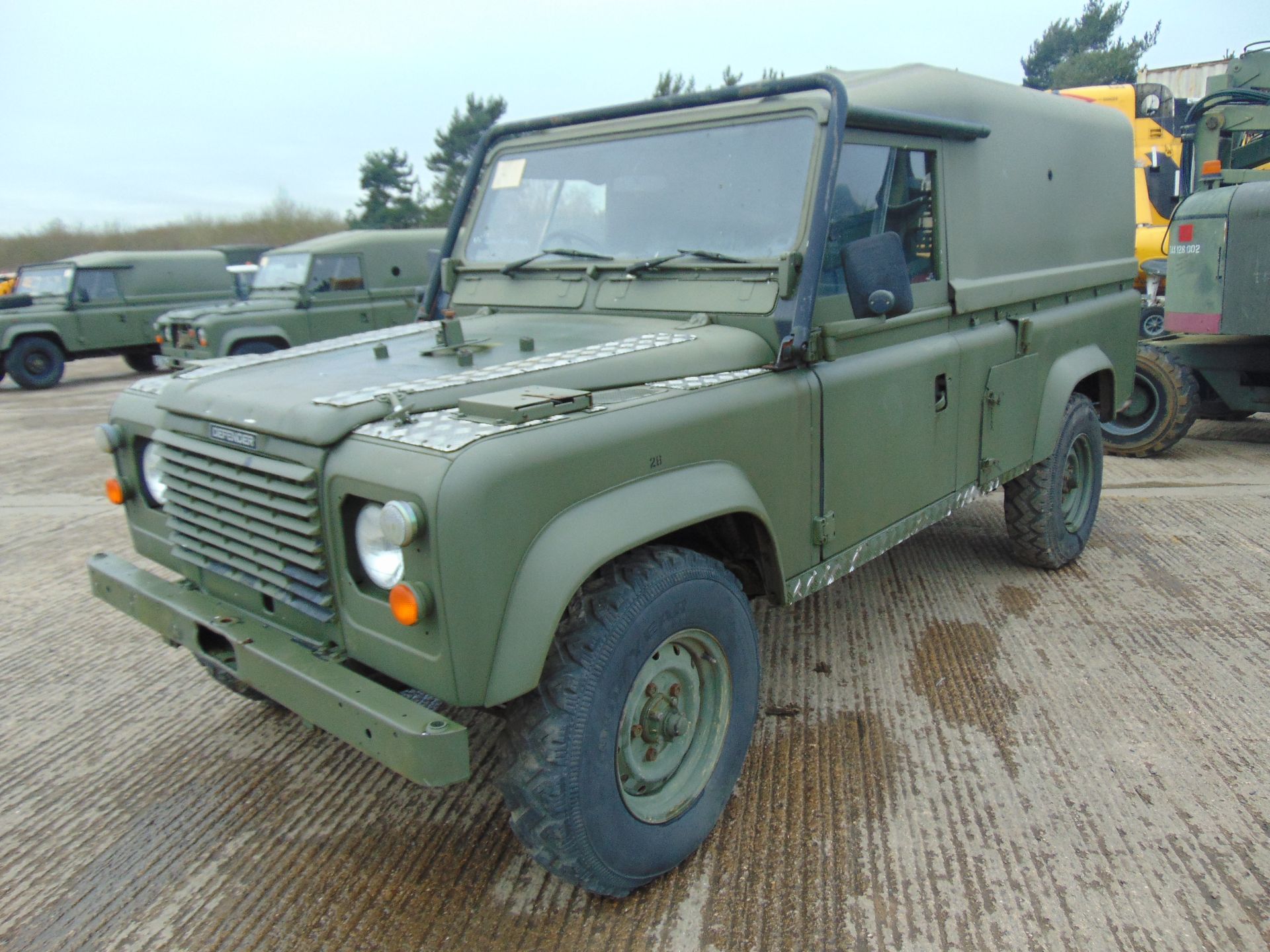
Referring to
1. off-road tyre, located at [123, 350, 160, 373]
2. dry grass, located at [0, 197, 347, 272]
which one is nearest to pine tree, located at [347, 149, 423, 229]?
dry grass, located at [0, 197, 347, 272]

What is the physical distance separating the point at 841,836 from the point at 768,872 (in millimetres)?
272

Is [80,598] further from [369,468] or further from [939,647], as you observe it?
[939,647]

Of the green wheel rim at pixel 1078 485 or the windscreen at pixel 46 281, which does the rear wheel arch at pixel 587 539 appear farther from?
the windscreen at pixel 46 281

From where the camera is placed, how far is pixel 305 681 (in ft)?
7.30

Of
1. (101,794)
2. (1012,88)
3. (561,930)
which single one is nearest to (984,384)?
(1012,88)

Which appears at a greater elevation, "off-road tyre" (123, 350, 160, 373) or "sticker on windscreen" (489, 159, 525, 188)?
"sticker on windscreen" (489, 159, 525, 188)

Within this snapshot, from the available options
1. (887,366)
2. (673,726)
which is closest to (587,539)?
(673,726)

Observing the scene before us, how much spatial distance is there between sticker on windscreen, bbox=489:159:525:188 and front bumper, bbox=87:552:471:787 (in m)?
1.96

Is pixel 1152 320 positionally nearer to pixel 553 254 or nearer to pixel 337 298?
pixel 553 254

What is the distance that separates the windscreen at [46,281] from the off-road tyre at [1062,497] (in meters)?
14.0

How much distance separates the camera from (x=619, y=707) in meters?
2.28

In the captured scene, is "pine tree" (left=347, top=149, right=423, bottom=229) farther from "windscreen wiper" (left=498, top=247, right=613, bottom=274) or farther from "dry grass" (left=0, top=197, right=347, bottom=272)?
"windscreen wiper" (left=498, top=247, right=613, bottom=274)

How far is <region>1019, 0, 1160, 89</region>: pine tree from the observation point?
37.1 meters

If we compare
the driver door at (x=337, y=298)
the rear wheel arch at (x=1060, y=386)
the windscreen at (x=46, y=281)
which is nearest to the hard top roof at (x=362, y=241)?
the driver door at (x=337, y=298)
